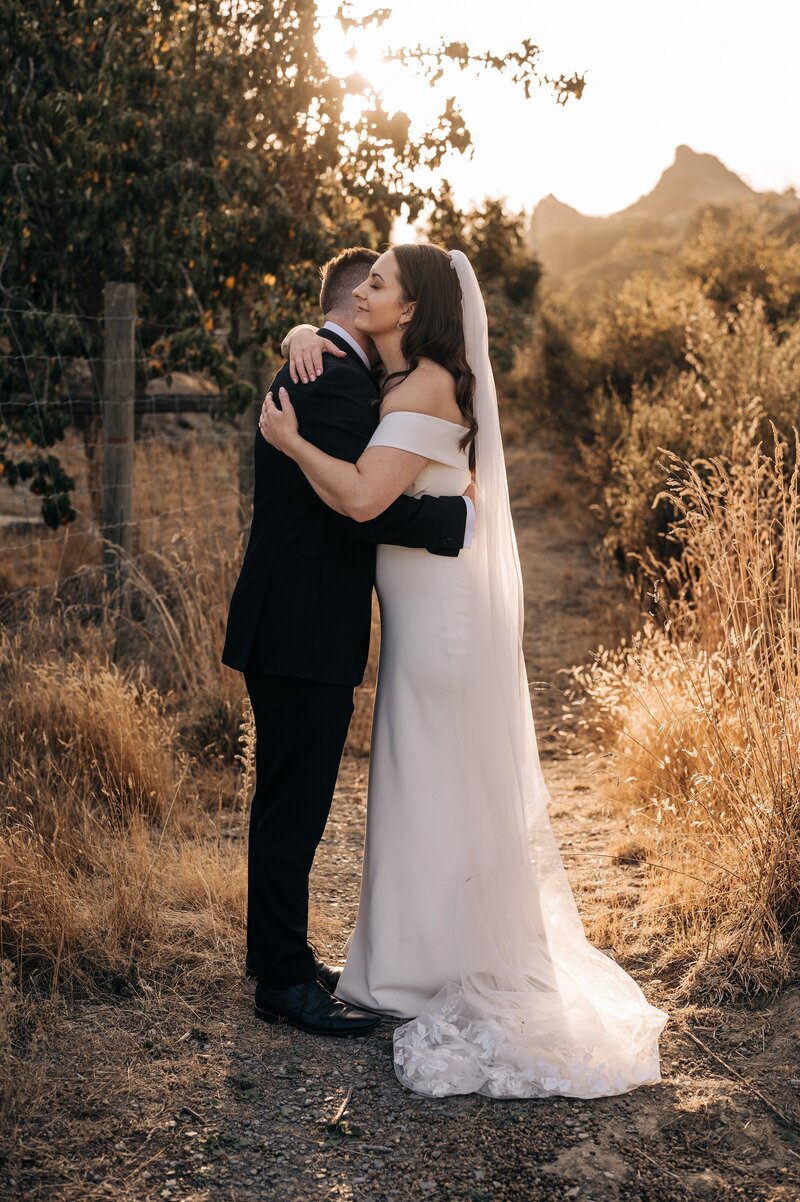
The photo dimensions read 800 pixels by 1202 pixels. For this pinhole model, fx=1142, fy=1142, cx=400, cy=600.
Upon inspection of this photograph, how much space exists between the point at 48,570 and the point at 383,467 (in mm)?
4817

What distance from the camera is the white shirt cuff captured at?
3199 millimetres

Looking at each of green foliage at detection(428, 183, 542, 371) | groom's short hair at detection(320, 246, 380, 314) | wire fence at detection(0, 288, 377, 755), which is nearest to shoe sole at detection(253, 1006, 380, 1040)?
groom's short hair at detection(320, 246, 380, 314)

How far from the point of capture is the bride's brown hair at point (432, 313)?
3080 millimetres

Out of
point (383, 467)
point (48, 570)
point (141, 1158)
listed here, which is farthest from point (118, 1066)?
point (48, 570)

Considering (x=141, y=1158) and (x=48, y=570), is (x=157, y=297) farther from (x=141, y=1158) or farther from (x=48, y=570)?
(x=141, y=1158)

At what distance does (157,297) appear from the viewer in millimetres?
6977

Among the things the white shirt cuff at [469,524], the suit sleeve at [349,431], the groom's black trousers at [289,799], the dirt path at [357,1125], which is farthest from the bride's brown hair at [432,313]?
the dirt path at [357,1125]

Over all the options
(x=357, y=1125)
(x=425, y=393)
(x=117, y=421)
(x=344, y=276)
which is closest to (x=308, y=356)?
(x=425, y=393)

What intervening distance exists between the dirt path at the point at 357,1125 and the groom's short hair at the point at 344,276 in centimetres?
205

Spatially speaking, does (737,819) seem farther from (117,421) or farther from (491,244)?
(491,244)

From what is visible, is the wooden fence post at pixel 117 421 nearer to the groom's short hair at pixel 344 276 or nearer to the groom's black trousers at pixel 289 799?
the groom's short hair at pixel 344 276

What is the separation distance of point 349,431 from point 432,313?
1.34 feet

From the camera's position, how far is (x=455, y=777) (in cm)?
330

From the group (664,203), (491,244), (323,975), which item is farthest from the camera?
(664,203)
